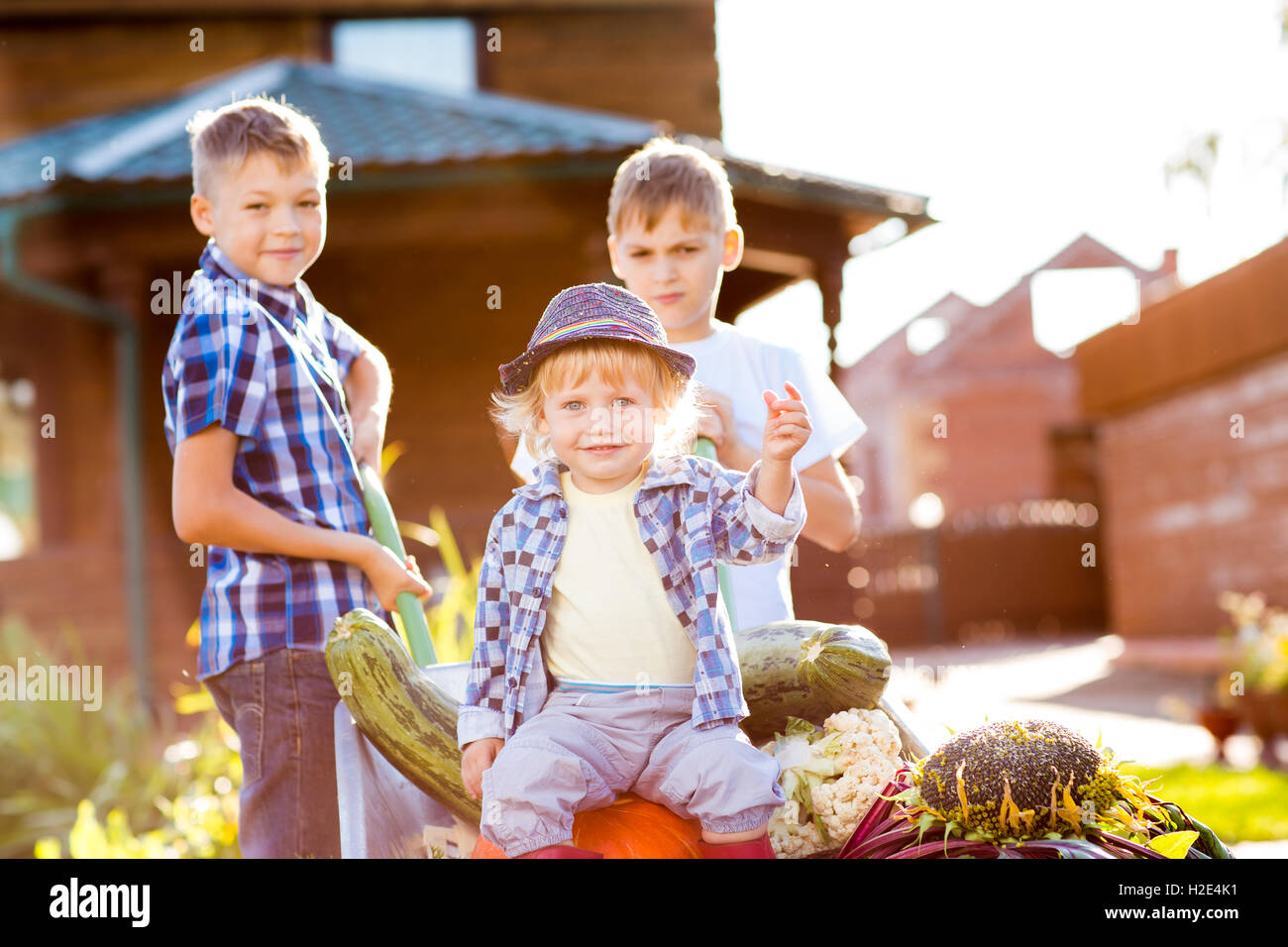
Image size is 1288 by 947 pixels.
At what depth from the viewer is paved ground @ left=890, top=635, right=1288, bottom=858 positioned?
238 inches

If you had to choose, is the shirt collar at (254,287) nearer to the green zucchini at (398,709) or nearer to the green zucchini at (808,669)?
the green zucchini at (398,709)

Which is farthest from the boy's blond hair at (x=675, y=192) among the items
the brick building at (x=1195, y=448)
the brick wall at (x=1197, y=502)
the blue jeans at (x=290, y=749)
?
the brick wall at (x=1197, y=502)

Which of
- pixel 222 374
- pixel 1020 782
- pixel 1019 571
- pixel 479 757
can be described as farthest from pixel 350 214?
pixel 1019 571

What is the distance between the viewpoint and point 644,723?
1783 mm

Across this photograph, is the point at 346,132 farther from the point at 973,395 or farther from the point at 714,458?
the point at 973,395

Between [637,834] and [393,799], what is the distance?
464 millimetres

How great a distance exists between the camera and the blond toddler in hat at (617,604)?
1745 mm

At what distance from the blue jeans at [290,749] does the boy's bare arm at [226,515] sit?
19cm

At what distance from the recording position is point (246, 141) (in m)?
2.03

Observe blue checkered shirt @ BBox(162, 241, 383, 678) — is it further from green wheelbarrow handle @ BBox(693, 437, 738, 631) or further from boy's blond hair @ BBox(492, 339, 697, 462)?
green wheelbarrow handle @ BBox(693, 437, 738, 631)

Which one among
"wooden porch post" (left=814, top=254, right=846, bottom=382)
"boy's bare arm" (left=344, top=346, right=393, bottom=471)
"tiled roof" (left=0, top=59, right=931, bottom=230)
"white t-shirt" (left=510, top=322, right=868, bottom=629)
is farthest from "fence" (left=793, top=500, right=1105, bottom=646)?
"boy's bare arm" (left=344, top=346, right=393, bottom=471)

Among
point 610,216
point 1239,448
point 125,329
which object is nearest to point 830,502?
point 610,216

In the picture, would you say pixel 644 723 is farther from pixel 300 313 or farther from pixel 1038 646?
pixel 1038 646
